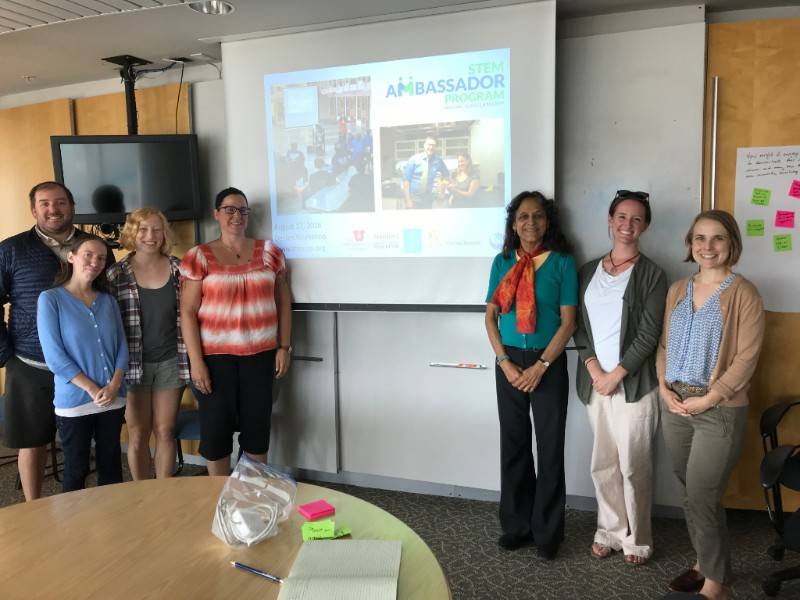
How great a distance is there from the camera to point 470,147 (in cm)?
295

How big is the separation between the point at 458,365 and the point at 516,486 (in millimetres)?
740

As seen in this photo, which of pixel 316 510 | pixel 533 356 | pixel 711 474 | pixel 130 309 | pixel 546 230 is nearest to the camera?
pixel 316 510

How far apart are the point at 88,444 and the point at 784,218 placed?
3.36m

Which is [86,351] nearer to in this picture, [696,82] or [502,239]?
[502,239]

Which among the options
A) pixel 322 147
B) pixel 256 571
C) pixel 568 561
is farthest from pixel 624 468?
pixel 322 147

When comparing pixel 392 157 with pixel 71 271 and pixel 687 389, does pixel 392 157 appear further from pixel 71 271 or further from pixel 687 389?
pixel 687 389

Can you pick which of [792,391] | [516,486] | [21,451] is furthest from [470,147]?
[21,451]

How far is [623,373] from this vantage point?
2482 millimetres

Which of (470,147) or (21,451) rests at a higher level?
(470,147)

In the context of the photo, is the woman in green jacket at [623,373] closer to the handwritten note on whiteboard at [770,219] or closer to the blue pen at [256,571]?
the handwritten note on whiteboard at [770,219]

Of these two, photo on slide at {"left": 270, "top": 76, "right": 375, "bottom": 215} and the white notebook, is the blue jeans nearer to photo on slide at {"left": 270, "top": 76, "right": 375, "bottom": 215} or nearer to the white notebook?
photo on slide at {"left": 270, "top": 76, "right": 375, "bottom": 215}

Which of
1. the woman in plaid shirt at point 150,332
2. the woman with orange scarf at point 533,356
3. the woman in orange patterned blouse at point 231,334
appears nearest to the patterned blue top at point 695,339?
the woman with orange scarf at point 533,356

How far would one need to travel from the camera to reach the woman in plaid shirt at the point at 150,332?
282cm

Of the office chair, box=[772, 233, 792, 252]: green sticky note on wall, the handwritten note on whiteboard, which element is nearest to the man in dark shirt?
the office chair
